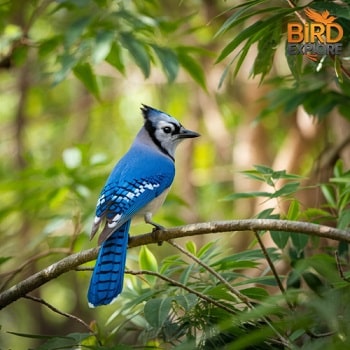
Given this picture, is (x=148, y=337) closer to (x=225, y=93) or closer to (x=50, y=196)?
(x=50, y=196)

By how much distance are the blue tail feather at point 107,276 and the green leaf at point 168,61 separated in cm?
80

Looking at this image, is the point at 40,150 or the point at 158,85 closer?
the point at 158,85

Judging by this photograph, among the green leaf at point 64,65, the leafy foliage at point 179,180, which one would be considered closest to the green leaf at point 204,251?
the leafy foliage at point 179,180

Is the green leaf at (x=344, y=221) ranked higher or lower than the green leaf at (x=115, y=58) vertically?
lower

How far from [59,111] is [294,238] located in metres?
3.41

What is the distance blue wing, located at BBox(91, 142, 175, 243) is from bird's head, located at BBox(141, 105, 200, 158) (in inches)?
6.4

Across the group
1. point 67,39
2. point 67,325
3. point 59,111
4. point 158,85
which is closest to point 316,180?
point 67,39

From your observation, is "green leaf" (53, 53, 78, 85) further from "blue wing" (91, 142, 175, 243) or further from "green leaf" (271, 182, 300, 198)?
"green leaf" (271, 182, 300, 198)

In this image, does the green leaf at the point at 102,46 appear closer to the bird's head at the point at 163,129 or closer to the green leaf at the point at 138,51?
the green leaf at the point at 138,51

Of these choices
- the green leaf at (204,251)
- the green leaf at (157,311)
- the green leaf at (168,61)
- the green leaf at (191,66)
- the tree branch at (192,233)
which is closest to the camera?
the tree branch at (192,233)

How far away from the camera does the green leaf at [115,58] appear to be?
287 centimetres

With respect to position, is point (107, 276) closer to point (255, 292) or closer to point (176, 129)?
point (255, 292)

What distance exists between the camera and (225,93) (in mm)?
4922

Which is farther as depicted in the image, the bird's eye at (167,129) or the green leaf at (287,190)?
the bird's eye at (167,129)
